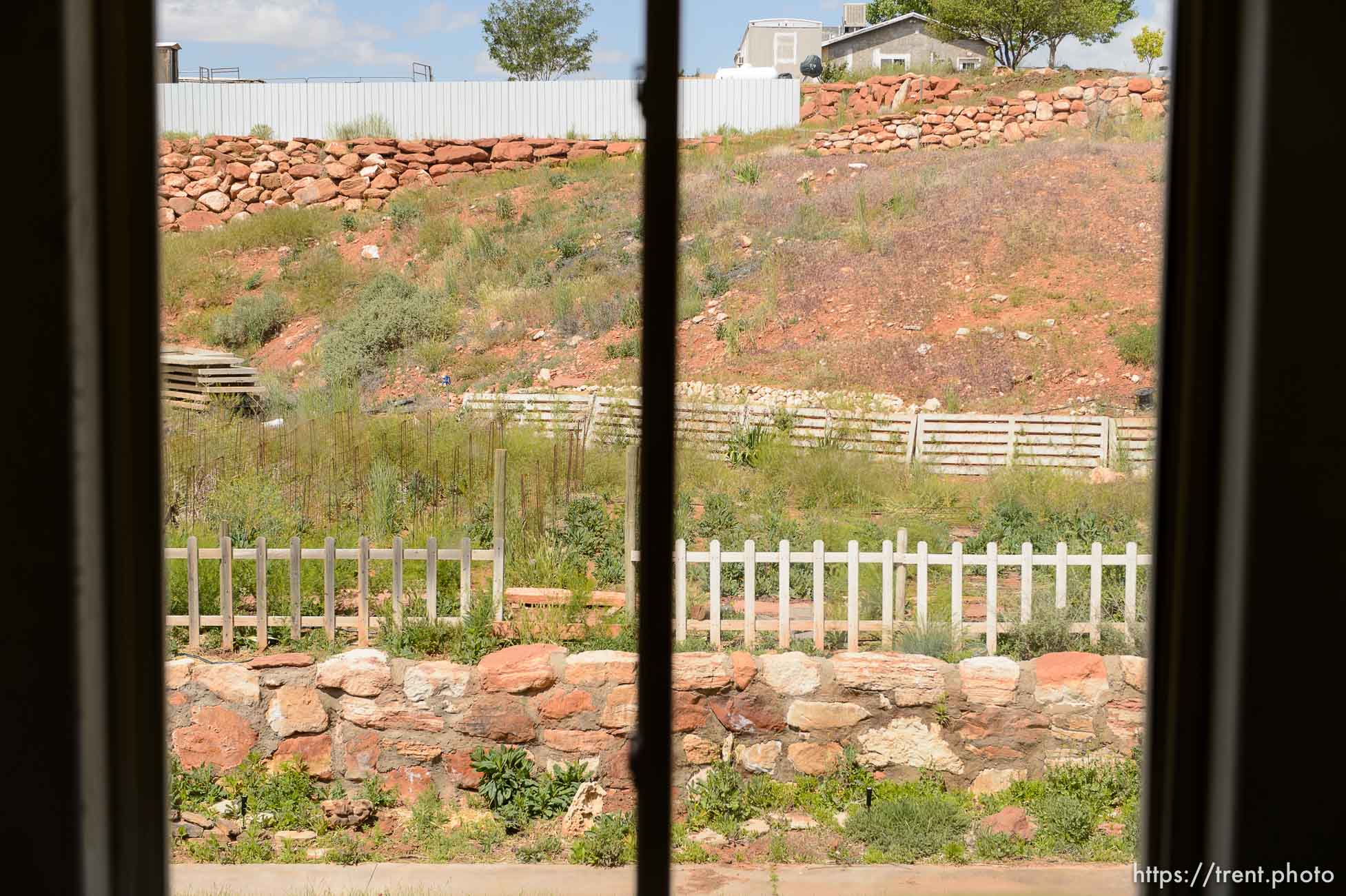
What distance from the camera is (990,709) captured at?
3.52 metres

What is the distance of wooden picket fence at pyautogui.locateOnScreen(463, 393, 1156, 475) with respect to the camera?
6555 mm

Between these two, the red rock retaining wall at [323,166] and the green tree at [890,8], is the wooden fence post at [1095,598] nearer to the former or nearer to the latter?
the red rock retaining wall at [323,166]

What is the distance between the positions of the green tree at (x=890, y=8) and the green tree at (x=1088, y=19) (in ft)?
5.80

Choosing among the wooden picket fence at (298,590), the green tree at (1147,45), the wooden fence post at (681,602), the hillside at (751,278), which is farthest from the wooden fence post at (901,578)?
the green tree at (1147,45)

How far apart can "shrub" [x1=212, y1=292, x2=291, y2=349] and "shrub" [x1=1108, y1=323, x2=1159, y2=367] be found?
6.61 metres

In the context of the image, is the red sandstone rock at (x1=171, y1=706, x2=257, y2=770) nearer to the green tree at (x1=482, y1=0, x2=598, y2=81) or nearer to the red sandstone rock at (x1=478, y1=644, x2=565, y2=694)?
the red sandstone rock at (x1=478, y1=644, x2=565, y2=694)

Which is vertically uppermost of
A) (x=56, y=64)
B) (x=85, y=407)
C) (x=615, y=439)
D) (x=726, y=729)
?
(x=56, y=64)

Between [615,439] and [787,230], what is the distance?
363cm

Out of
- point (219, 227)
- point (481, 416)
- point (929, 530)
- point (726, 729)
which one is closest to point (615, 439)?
point (481, 416)

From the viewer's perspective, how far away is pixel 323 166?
10.7 metres

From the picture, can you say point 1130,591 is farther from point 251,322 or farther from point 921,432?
point 251,322

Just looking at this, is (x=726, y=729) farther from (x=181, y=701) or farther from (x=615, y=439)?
(x=615, y=439)

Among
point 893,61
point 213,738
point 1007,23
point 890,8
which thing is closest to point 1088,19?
point 1007,23

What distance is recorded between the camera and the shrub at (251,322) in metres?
8.54
